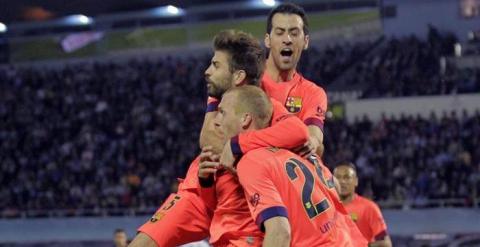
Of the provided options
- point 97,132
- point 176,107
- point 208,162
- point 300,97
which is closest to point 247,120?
point 208,162

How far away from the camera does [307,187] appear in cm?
471

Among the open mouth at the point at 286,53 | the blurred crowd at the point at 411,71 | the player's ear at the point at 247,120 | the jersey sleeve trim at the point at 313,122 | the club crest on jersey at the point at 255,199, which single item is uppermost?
the open mouth at the point at 286,53

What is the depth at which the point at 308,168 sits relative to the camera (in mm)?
4820

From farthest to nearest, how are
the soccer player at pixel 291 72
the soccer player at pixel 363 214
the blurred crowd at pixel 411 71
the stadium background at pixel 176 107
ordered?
1. the blurred crowd at pixel 411 71
2. the stadium background at pixel 176 107
3. the soccer player at pixel 363 214
4. the soccer player at pixel 291 72

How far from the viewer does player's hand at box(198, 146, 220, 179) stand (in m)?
5.12

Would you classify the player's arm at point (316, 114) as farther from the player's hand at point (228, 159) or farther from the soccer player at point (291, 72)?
the player's hand at point (228, 159)

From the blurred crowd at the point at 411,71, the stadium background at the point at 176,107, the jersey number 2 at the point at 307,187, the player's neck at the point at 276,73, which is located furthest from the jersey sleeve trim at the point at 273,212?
the blurred crowd at the point at 411,71

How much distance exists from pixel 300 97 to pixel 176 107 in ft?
68.8

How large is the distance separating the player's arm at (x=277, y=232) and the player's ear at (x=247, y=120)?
529 mm

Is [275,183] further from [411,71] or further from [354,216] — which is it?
[411,71]

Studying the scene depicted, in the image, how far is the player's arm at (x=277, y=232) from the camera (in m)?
4.39

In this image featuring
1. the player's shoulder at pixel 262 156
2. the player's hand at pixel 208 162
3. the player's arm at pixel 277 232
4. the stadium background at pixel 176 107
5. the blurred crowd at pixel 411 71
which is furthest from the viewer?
the blurred crowd at pixel 411 71

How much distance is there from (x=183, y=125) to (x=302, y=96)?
780 inches

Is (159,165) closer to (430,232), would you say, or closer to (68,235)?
(68,235)
